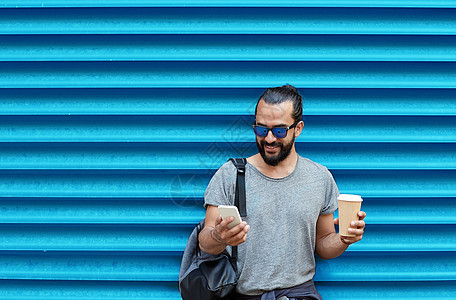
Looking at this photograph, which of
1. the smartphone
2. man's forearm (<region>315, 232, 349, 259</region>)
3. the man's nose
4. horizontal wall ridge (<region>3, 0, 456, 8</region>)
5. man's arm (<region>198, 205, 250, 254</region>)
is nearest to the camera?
the smartphone

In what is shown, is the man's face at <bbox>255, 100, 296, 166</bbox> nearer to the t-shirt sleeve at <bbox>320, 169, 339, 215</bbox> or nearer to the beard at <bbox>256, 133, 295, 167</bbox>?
the beard at <bbox>256, 133, 295, 167</bbox>

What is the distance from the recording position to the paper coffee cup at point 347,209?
6.19ft

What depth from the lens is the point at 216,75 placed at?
8.66ft

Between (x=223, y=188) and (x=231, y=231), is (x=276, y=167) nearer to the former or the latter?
(x=223, y=188)

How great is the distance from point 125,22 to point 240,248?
1582 millimetres

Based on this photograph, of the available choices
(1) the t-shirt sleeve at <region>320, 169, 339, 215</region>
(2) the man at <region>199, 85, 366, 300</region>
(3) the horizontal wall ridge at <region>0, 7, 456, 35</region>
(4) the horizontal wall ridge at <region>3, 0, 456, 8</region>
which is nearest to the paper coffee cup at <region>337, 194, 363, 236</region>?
(2) the man at <region>199, 85, 366, 300</region>

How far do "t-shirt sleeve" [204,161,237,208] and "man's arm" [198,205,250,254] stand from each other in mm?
45

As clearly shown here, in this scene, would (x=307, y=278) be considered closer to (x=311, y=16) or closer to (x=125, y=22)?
(x=311, y=16)

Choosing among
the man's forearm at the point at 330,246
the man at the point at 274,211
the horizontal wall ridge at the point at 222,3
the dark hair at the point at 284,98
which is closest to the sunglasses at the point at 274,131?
the man at the point at 274,211

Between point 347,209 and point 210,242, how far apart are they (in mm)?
689

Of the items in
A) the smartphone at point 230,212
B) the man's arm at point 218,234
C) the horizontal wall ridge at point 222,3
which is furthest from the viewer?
the horizontal wall ridge at point 222,3

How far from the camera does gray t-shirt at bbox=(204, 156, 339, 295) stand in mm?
2186

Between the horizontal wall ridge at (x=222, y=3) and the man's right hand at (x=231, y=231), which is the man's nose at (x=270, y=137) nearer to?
the man's right hand at (x=231, y=231)

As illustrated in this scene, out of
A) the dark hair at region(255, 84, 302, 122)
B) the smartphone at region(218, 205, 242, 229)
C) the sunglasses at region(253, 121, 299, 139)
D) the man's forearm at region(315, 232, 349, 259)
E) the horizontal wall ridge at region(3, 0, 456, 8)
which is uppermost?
the horizontal wall ridge at region(3, 0, 456, 8)
